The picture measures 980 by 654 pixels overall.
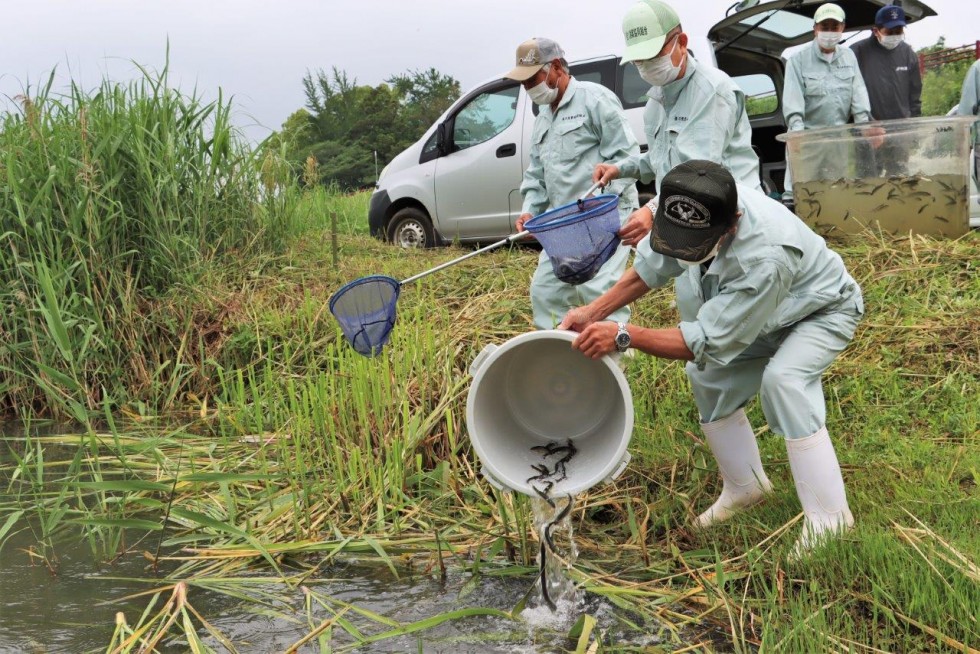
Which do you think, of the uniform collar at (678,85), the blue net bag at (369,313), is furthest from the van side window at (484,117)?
the blue net bag at (369,313)

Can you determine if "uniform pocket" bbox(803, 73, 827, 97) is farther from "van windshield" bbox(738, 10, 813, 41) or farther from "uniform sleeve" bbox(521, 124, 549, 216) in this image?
"uniform sleeve" bbox(521, 124, 549, 216)

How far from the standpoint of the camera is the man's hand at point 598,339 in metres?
2.88

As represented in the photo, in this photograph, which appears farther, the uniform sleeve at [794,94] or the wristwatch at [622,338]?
the uniform sleeve at [794,94]

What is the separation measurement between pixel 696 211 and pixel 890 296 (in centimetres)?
291

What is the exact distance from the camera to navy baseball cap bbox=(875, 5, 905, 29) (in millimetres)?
6586

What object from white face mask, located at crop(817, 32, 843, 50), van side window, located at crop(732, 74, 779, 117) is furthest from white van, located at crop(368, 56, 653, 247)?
white face mask, located at crop(817, 32, 843, 50)

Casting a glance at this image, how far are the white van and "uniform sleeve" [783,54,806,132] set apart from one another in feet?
3.46

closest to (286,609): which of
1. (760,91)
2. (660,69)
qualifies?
(660,69)

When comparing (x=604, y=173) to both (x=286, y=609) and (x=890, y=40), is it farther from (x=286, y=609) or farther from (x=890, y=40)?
(x=890, y=40)

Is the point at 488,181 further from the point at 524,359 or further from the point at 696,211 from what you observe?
the point at 696,211

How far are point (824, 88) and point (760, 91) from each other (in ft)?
3.12

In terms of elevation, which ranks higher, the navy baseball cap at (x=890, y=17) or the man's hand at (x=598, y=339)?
the navy baseball cap at (x=890, y=17)

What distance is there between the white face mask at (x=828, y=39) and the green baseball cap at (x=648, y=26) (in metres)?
2.90

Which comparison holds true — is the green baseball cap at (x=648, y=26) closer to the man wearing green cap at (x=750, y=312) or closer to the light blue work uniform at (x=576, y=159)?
the light blue work uniform at (x=576, y=159)
